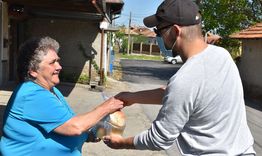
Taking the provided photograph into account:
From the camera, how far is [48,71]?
284 cm

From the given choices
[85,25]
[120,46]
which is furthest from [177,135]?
[120,46]

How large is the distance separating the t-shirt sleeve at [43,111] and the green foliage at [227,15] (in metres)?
20.7

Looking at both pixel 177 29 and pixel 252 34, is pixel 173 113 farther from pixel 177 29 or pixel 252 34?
pixel 252 34

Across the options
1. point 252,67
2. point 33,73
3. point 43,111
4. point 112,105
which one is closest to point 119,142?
point 112,105

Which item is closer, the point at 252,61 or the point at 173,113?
the point at 173,113

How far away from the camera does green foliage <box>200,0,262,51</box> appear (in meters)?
22.9

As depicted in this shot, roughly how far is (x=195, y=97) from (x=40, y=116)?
0.99m

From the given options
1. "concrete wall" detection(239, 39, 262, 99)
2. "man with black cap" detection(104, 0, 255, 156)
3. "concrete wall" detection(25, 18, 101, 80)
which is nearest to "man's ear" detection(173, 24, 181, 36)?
"man with black cap" detection(104, 0, 255, 156)

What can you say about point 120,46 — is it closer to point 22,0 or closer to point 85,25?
point 85,25

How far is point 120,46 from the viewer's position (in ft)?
204

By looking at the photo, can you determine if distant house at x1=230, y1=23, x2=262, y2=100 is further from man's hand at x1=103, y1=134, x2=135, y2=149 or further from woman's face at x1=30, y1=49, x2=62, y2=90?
man's hand at x1=103, y1=134, x2=135, y2=149

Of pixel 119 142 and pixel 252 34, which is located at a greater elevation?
pixel 252 34

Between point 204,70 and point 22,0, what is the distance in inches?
464

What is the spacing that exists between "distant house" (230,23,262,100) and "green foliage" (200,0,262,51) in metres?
3.65
